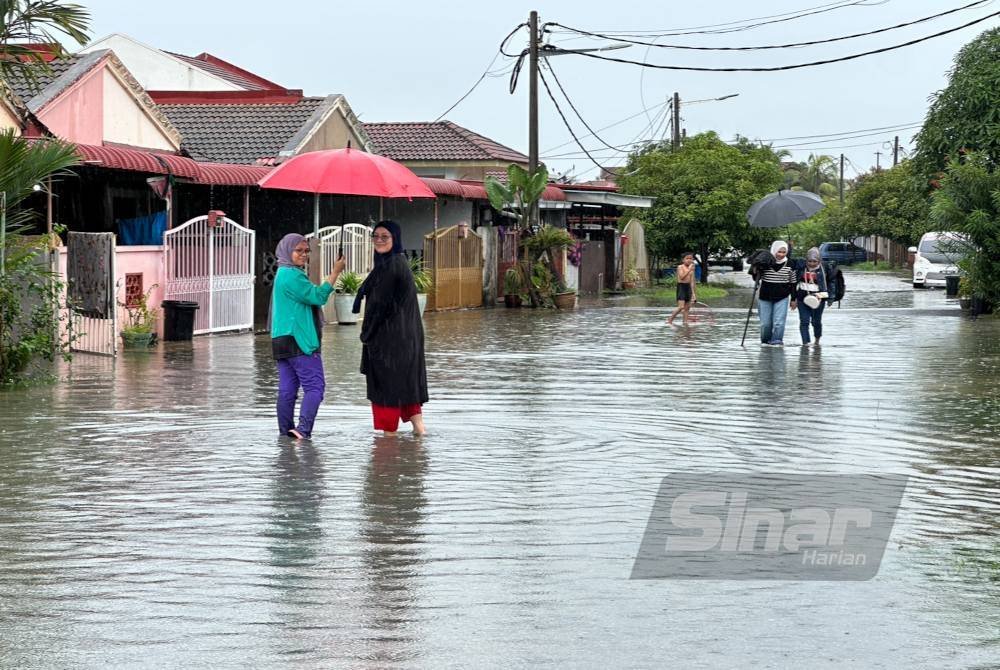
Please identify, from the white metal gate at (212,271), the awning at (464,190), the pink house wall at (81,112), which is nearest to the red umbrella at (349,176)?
the white metal gate at (212,271)

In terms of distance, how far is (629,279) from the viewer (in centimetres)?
4978

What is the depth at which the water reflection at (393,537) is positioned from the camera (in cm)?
598

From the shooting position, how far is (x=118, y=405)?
14.2 m

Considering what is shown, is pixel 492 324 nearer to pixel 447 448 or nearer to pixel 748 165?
pixel 447 448

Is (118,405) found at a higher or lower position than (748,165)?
lower

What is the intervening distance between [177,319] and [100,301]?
9.26ft

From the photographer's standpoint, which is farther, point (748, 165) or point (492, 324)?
point (748, 165)

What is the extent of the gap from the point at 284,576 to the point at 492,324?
2275 cm

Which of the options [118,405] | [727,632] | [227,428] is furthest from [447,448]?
[727,632]

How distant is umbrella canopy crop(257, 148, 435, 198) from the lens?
14.4m

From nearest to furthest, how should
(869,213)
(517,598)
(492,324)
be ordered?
(517,598), (492,324), (869,213)

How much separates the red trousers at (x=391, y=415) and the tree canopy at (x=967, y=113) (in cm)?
2900

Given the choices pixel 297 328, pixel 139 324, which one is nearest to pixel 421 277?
pixel 139 324

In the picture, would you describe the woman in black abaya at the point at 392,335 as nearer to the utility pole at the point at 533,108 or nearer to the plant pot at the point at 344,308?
the plant pot at the point at 344,308
